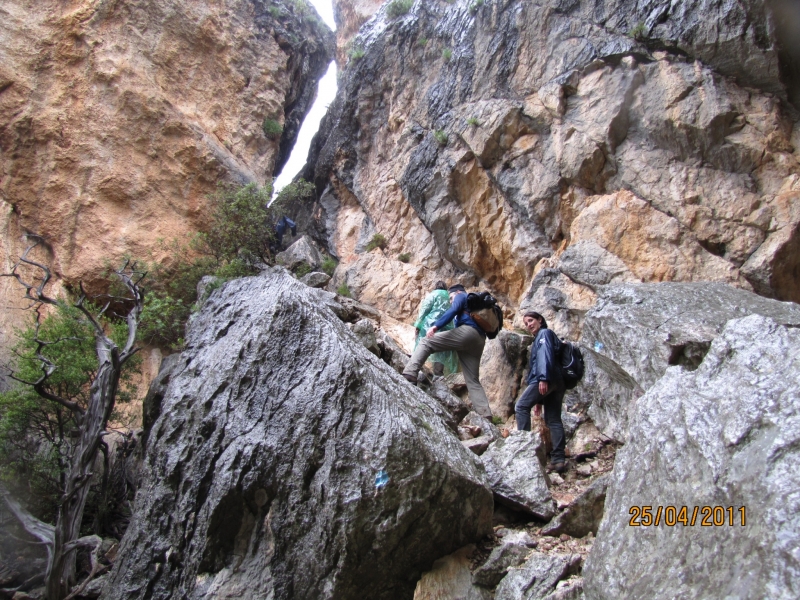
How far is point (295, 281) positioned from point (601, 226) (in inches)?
284

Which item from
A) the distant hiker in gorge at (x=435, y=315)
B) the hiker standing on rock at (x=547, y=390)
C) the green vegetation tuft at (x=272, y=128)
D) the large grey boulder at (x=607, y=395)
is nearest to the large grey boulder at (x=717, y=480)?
the large grey boulder at (x=607, y=395)

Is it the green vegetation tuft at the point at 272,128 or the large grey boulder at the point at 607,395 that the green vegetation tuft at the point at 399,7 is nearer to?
the green vegetation tuft at the point at 272,128

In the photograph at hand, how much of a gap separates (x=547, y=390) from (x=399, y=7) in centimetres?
1630

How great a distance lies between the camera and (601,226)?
465 inches

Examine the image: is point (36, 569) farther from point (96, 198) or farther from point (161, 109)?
point (161, 109)

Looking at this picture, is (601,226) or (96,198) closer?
(601,226)

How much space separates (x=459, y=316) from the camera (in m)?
9.38

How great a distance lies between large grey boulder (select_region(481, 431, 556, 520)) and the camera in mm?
5812

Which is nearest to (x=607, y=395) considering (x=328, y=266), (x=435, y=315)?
(x=435, y=315)

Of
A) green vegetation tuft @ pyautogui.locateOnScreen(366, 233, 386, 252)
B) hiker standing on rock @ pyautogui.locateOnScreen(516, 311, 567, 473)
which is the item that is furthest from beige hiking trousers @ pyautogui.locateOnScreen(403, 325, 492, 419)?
green vegetation tuft @ pyautogui.locateOnScreen(366, 233, 386, 252)

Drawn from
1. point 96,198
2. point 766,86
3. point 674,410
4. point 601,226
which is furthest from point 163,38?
point 674,410

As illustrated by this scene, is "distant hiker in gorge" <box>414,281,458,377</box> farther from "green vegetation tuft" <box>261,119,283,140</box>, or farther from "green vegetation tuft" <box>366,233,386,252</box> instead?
"green vegetation tuft" <box>261,119,283,140</box>

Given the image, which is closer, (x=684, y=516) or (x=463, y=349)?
(x=684, y=516)

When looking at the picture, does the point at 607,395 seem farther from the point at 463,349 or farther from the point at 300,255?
the point at 300,255
